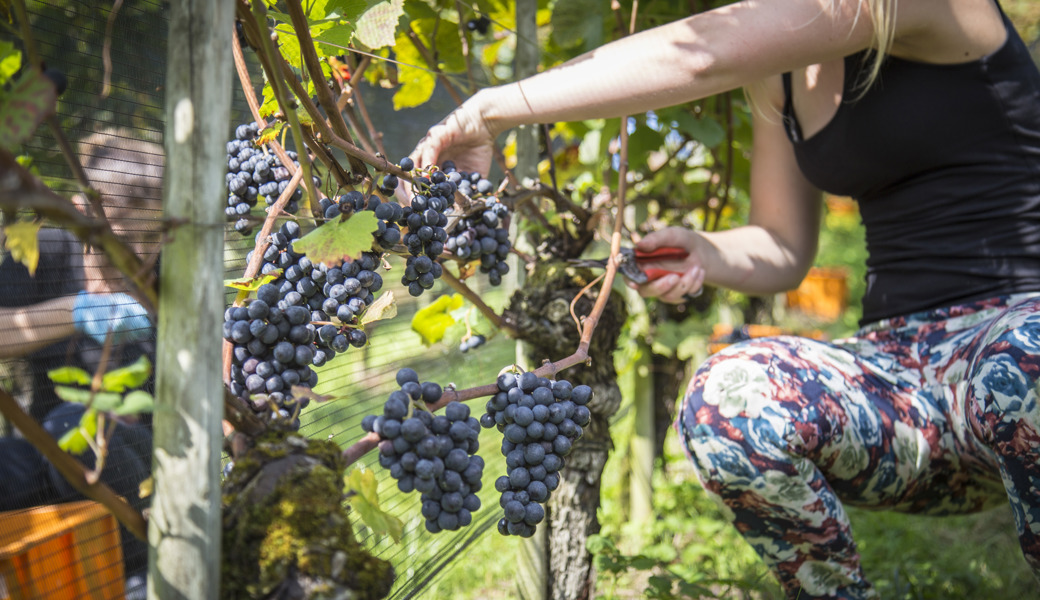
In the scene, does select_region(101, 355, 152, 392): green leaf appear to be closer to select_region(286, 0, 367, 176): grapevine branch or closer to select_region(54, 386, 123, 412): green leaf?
select_region(54, 386, 123, 412): green leaf

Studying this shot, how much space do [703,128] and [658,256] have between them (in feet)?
1.57

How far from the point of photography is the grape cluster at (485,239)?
3.72ft

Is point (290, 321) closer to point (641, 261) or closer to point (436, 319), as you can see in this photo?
point (436, 319)

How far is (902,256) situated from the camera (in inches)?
54.8

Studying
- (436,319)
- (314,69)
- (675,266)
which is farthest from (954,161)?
(314,69)

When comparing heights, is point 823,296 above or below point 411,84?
below

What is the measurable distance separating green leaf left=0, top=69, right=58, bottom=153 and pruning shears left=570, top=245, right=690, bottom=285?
958 millimetres

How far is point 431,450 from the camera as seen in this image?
678mm

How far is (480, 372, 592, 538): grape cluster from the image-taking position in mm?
760

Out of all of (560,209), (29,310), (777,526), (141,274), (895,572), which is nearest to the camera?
(141,274)

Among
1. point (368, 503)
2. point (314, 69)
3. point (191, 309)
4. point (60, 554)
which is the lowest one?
point (60, 554)

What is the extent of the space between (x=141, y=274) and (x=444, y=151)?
62 centimetres

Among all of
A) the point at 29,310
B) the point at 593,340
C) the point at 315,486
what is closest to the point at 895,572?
the point at 593,340

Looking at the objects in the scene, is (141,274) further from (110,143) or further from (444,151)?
(110,143)
